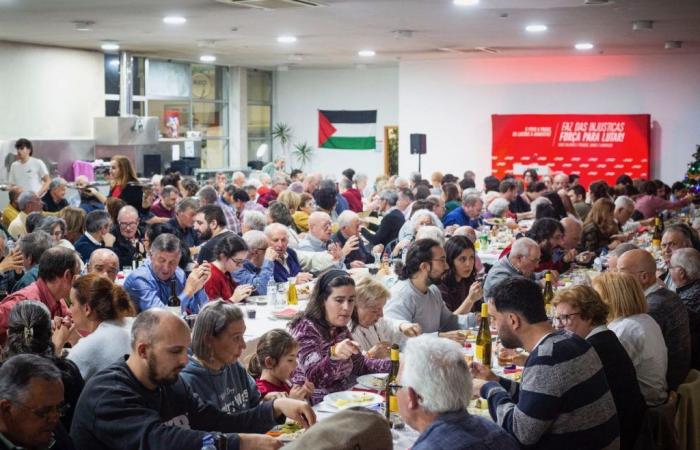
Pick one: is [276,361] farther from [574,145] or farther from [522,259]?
[574,145]

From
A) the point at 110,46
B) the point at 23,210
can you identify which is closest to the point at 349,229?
the point at 23,210

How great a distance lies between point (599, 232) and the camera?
10.7 metres

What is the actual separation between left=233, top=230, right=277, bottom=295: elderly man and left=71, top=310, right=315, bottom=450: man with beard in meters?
3.92

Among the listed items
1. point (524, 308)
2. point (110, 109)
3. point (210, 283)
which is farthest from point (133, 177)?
point (524, 308)

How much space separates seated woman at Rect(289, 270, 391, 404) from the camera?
484cm

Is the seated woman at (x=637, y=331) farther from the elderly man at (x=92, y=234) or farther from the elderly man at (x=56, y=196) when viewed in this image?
the elderly man at (x=56, y=196)

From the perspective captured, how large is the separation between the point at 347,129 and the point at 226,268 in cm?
1673

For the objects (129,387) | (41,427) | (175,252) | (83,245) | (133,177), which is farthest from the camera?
(133,177)

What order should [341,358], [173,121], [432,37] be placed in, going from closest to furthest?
[341,358] → [432,37] → [173,121]

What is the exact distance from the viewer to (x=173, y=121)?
2067 cm

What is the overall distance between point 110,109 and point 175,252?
12598 mm

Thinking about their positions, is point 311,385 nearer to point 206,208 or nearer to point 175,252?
point 175,252

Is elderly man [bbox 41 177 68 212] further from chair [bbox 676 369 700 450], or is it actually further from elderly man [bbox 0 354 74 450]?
elderly man [bbox 0 354 74 450]

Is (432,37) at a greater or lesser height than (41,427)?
greater
